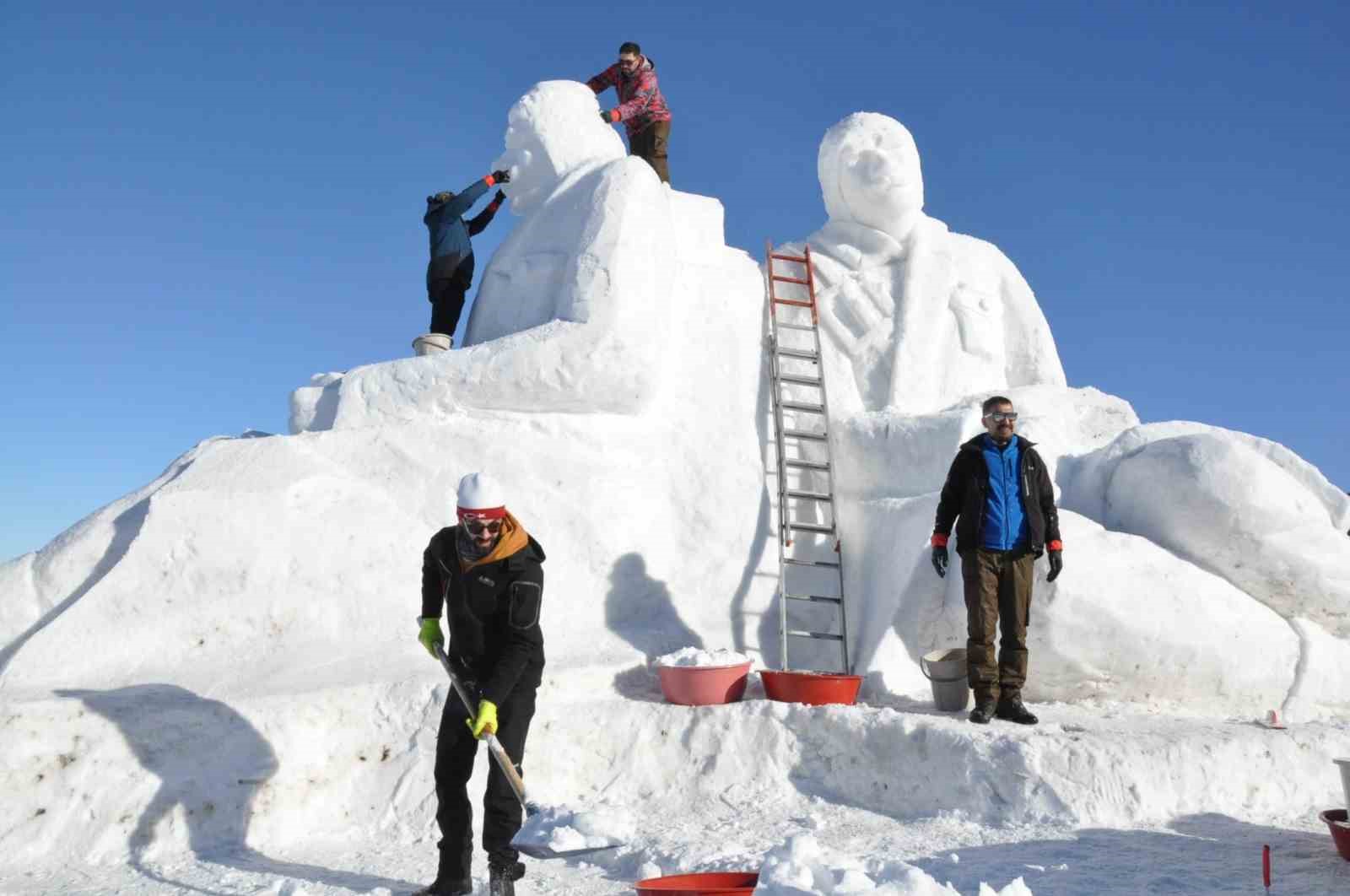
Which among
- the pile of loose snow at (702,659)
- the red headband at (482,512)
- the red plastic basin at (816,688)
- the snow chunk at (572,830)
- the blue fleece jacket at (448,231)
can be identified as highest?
the blue fleece jacket at (448,231)

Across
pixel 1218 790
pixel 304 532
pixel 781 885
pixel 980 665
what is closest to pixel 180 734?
pixel 304 532

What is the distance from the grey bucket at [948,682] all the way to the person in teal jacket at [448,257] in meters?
4.01

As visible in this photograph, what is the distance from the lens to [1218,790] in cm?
432

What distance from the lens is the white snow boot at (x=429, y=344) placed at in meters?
6.39

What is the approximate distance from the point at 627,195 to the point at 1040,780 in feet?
12.7

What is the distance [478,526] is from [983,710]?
241 cm

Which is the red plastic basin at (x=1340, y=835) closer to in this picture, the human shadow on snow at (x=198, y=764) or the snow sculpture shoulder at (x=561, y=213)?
the human shadow on snow at (x=198, y=764)

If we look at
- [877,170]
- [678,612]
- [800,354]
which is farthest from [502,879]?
[877,170]

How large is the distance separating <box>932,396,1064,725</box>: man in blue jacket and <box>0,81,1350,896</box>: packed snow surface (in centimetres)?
26

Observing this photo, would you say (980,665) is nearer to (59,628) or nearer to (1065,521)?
(1065,521)

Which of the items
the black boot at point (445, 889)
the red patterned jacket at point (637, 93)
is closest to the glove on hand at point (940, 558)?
the black boot at point (445, 889)

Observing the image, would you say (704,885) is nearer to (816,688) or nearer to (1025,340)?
(816,688)

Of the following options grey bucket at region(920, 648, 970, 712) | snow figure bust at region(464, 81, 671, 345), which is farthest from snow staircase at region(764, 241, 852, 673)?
snow figure bust at region(464, 81, 671, 345)

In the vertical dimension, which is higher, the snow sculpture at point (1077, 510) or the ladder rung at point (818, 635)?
the snow sculpture at point (1077, 510)
